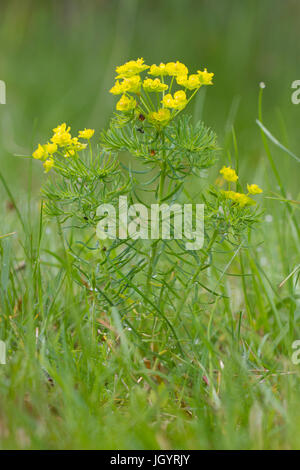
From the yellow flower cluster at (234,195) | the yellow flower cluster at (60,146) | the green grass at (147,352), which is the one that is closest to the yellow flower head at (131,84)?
the yellow flower cluster at (60,146)

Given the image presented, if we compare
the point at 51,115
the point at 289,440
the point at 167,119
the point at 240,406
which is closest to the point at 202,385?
the point at 240,406

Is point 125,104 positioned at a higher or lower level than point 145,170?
higher

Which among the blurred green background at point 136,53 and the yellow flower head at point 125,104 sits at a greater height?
the blurred green background at point 136,53

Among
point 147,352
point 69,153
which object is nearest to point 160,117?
point 69,153

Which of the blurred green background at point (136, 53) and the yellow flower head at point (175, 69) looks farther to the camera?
the blurred green background at point (136, 53)

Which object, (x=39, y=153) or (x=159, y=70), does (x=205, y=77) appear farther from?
(x=39, y=153)

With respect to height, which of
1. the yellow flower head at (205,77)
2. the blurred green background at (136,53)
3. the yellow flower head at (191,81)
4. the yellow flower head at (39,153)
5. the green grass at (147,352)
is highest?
the blurred green background at (136,53)

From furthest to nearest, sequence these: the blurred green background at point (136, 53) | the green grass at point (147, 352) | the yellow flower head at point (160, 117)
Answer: the blurred green background at point (136, 53) → the yellow flower head at point (160, 117) → the green grass at point (147, 352)

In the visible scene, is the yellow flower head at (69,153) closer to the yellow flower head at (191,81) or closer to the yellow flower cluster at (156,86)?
the yellow flower cluster at (156,86)
